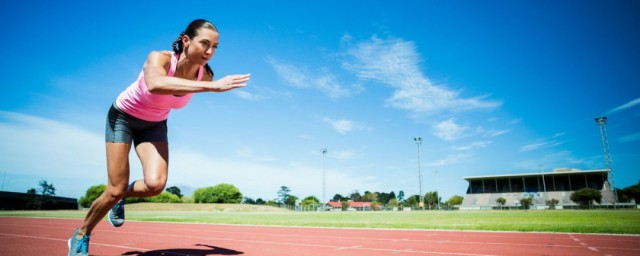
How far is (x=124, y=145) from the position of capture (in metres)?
3.58

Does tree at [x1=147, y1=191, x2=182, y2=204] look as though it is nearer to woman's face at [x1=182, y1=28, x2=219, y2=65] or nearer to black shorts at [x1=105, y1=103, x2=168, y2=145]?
black shorts at [x1=105, y1=103, x2=168, y2=145]

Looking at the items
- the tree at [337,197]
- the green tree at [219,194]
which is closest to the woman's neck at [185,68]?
the green tree at [219,194]

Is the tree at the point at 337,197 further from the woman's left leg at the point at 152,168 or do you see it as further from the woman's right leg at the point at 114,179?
the woman's right leg at the point at 114,179

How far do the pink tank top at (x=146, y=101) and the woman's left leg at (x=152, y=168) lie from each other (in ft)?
1.13

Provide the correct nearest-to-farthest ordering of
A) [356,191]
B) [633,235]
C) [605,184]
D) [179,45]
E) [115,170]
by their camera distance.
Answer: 1. [179,45]
2. [115,170]
3. [633,235]
4. [605,184]
5. [356,191]

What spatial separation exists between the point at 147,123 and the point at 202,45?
126cm

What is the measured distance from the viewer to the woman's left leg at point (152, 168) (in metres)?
3.49

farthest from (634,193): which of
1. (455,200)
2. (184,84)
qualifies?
(184,84)

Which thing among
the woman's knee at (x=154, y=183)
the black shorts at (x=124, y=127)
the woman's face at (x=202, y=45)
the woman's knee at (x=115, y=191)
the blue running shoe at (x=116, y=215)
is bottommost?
the blue running shoe at (x=116, y=215)

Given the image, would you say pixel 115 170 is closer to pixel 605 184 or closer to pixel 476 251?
pixel 476 251

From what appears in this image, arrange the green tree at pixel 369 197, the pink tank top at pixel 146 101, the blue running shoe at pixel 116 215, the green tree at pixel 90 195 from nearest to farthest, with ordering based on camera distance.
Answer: the pink tank top at pixel 146 101
the blue running shoe at pixel 116 215
the green tree at pixel 90 195
the green tree at pixel 369 197

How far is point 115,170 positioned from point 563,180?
90.1 metres

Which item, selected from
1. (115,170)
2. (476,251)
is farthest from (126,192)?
(476,251)

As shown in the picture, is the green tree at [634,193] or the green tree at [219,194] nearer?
the green tree at [634,193]
